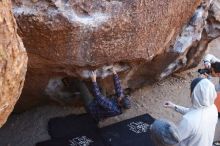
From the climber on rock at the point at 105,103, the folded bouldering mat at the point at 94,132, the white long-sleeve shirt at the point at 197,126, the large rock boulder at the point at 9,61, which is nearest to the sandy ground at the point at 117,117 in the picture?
the folded bouldering mat at the point at 94,132

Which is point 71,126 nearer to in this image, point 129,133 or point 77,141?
point 77,141

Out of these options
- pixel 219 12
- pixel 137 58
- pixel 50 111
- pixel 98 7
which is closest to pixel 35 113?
pixel 50 111

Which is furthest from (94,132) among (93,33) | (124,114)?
(93,33)

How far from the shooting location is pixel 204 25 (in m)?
6.18

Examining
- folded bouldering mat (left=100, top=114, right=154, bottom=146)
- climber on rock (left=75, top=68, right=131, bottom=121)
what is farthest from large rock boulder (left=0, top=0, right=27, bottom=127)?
folded bouldering mat (left=100, top=114, right=154, bottom=146)

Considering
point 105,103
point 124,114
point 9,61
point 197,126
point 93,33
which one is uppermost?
point 9,61

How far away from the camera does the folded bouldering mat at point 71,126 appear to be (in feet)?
19.1

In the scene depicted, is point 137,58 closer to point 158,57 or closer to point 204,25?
point 158,57

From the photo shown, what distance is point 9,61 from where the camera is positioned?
2883 mm

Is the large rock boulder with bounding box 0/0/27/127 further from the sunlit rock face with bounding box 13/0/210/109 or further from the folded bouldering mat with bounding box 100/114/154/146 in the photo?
the folded bouldering mat with bounding box 100/114/154/146

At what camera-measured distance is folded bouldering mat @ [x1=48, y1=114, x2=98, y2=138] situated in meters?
5.84

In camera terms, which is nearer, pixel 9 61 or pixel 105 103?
pixel 9 61

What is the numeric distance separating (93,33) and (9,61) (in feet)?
5.71

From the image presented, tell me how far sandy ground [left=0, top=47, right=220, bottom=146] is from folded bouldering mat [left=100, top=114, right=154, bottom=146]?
0.17 meters
